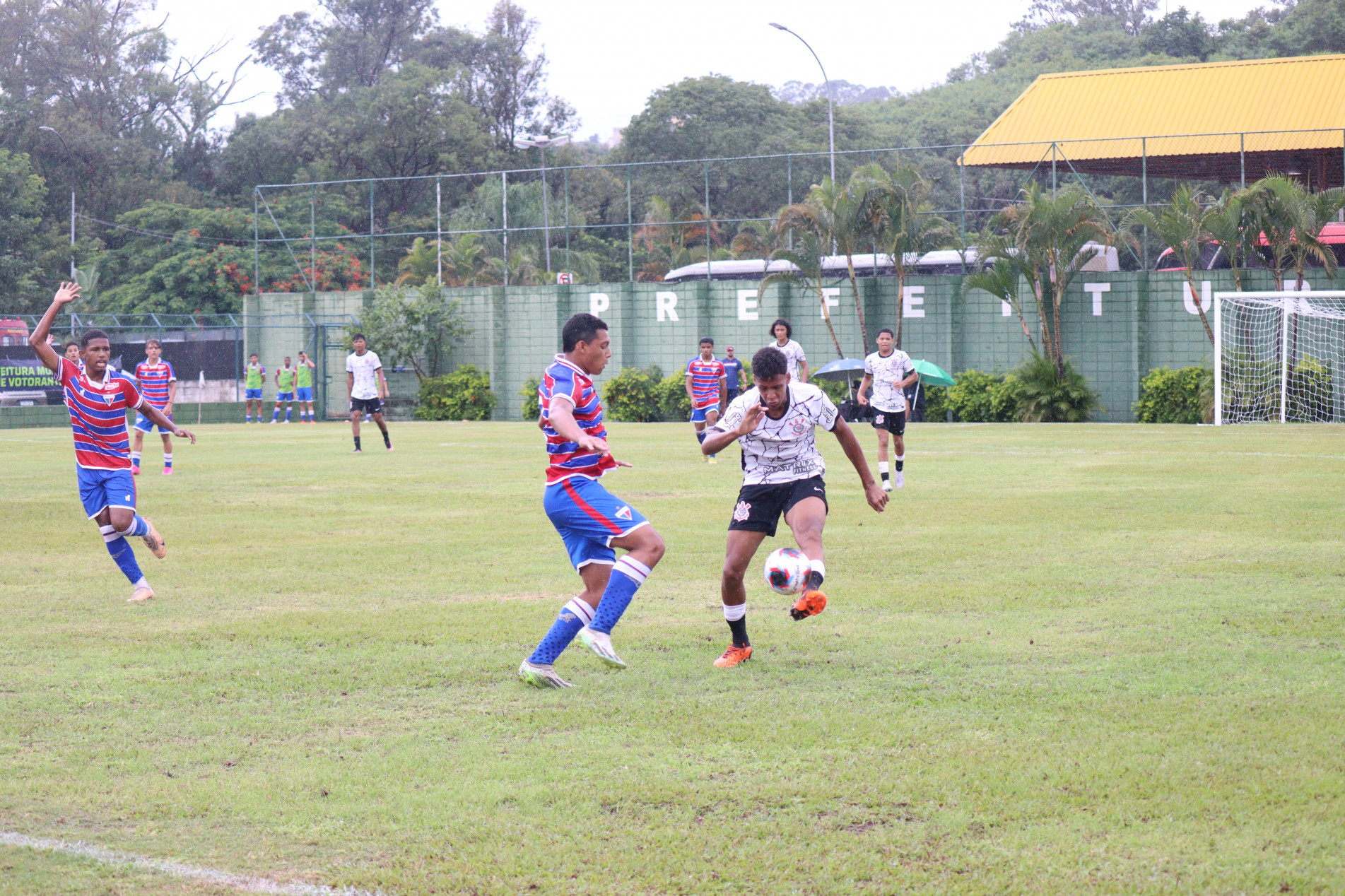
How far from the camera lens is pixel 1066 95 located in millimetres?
42719

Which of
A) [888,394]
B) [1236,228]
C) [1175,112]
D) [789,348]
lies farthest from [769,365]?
[1175,112]

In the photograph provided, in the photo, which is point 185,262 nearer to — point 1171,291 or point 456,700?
point 1171,291

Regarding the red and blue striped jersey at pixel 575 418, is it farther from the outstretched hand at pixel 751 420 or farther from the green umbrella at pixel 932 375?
the green umbrella at pixel 932 375

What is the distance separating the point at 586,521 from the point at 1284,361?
27.4m

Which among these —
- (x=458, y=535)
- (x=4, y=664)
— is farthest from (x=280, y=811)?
(x=458, y=535)

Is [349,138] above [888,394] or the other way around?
above

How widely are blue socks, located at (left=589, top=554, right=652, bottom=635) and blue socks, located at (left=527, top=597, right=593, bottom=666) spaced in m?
0.05

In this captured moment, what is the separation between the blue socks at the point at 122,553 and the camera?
32.0ft

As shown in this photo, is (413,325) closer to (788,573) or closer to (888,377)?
(888,377)

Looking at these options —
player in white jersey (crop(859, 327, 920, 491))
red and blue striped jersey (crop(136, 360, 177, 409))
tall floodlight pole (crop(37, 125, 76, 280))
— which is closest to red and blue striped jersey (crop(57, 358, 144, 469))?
player in white jersey (crop(859, 327, 920, 491))

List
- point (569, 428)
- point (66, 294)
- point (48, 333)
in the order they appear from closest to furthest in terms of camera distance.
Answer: point (569, 428)
point (48, 333)
point (66, 294)

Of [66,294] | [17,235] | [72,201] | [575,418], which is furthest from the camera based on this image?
[72,201]

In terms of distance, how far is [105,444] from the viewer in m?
10.2

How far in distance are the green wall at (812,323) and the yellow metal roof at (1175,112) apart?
506cm
